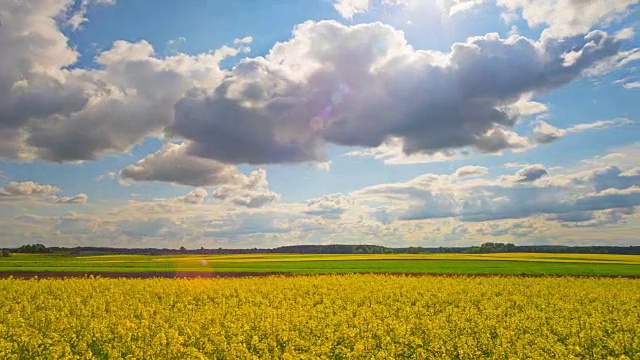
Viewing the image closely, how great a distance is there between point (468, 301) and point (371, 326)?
11502 millimetres

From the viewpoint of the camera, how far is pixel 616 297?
1112 inches

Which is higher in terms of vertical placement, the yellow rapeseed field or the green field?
the yellow rapeseed field

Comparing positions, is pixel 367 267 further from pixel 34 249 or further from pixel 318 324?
pixel 34 249

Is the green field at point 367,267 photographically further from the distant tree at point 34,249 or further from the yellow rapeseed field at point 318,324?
the distant tree at point 34,249

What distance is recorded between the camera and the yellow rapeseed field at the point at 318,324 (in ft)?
45.3

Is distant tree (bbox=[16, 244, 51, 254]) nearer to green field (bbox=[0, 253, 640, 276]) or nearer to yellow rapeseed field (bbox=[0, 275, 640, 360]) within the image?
green field (bbox=[0, 253, 640, 276])

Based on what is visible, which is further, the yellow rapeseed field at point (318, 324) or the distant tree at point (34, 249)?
the distant tree at point (34, 249)

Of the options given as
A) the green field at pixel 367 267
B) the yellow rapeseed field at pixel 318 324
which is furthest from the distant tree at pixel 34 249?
the yellow rapeseed field at pixel 318 324

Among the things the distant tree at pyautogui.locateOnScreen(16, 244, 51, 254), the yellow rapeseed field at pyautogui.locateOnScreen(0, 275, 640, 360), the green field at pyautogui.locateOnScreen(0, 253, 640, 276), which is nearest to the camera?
the yellow rapeseed field at pyautogui.locateOnScreen(0, 275, 640, 360)

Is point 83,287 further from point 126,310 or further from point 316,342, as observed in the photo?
point 316,342

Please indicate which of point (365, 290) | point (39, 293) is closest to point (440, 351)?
point (365, 290)

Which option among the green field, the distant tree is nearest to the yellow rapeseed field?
the green field

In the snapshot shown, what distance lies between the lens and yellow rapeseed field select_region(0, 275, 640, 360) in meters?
13.8

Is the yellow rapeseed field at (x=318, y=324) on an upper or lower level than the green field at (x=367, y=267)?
upper
